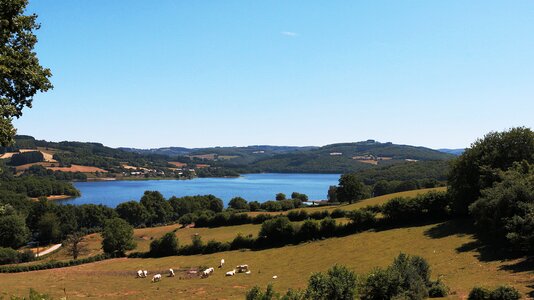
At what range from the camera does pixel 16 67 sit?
14.3m

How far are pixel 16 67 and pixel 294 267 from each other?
38383 mm

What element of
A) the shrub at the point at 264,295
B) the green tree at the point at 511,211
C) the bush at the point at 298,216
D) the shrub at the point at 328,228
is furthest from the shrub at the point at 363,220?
the shrub at the point at 264,295

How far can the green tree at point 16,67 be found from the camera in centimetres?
1366

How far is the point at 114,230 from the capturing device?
234ft

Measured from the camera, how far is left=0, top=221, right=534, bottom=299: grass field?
30.9 metres

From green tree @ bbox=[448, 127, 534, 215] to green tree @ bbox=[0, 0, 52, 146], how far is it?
50.9 meters

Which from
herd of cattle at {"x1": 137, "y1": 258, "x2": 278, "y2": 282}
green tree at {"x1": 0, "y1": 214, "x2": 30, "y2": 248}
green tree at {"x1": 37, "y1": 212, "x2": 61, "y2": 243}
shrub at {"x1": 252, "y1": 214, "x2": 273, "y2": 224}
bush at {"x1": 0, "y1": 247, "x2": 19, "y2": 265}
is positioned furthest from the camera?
green tree at {"x1": 37, "y1": 212, "x2": 61, "y2": 243}

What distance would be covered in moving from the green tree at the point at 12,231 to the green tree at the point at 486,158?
86.0 metres

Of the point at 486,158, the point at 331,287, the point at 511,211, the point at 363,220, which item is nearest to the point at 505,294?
the point at 331,287

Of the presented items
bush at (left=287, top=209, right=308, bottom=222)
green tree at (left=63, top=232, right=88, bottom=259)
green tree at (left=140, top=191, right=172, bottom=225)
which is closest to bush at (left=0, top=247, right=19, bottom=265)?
green tree at (left=63, top=232, right=88, bottom=259)

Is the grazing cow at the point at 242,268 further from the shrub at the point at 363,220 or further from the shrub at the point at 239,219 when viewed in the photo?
the shrub at the point at 239,219

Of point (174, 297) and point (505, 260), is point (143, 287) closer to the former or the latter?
point (174, 297)

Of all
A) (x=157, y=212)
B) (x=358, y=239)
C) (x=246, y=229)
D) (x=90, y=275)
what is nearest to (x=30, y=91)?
(x=90, y=275)

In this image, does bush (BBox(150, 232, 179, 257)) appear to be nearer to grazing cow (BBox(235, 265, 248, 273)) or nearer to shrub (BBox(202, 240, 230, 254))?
shrub (BBox(202, 240, 230, 254))
